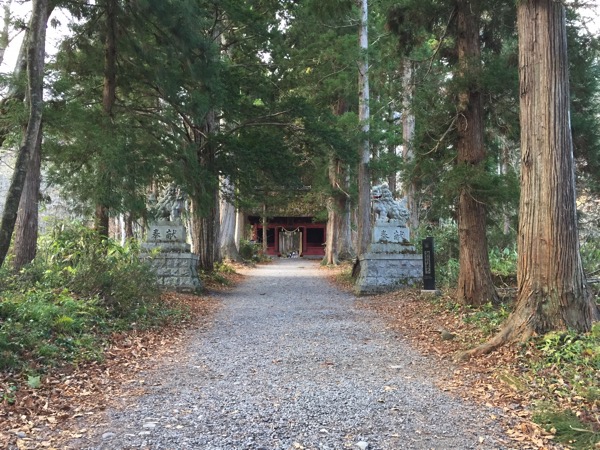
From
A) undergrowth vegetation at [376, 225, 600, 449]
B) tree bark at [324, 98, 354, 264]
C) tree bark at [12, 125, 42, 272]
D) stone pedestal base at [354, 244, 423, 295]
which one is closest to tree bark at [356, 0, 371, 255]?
stone pedestal base at [354, 244, 423, 295]

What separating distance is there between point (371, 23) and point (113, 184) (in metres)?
9.50

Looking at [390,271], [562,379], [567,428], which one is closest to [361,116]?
[390,271]

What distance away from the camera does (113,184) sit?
367 inches

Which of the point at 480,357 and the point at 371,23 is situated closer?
the point at 480,357

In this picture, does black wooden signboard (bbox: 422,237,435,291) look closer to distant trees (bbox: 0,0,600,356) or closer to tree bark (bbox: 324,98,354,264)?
distant trees (bbox: 0,0,600,356)

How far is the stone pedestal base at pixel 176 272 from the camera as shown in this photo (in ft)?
39.4

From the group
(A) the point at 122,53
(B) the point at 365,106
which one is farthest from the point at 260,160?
(A) the point at 122,53

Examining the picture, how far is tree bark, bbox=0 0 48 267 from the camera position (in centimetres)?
561

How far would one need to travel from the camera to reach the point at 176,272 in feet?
40.0

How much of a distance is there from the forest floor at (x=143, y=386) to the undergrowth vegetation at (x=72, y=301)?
0.30 m

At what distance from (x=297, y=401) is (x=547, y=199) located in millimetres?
3403

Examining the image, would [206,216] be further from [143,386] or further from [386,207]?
[143,386]

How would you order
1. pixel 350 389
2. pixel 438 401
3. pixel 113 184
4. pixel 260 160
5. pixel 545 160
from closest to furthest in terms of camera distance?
1. pixel 438 401
2. pixel 350 389
3. pixel 545 160
4. pixel 113 184
5. pixel 260 160

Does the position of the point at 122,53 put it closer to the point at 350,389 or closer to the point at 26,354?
the point at 26,354
